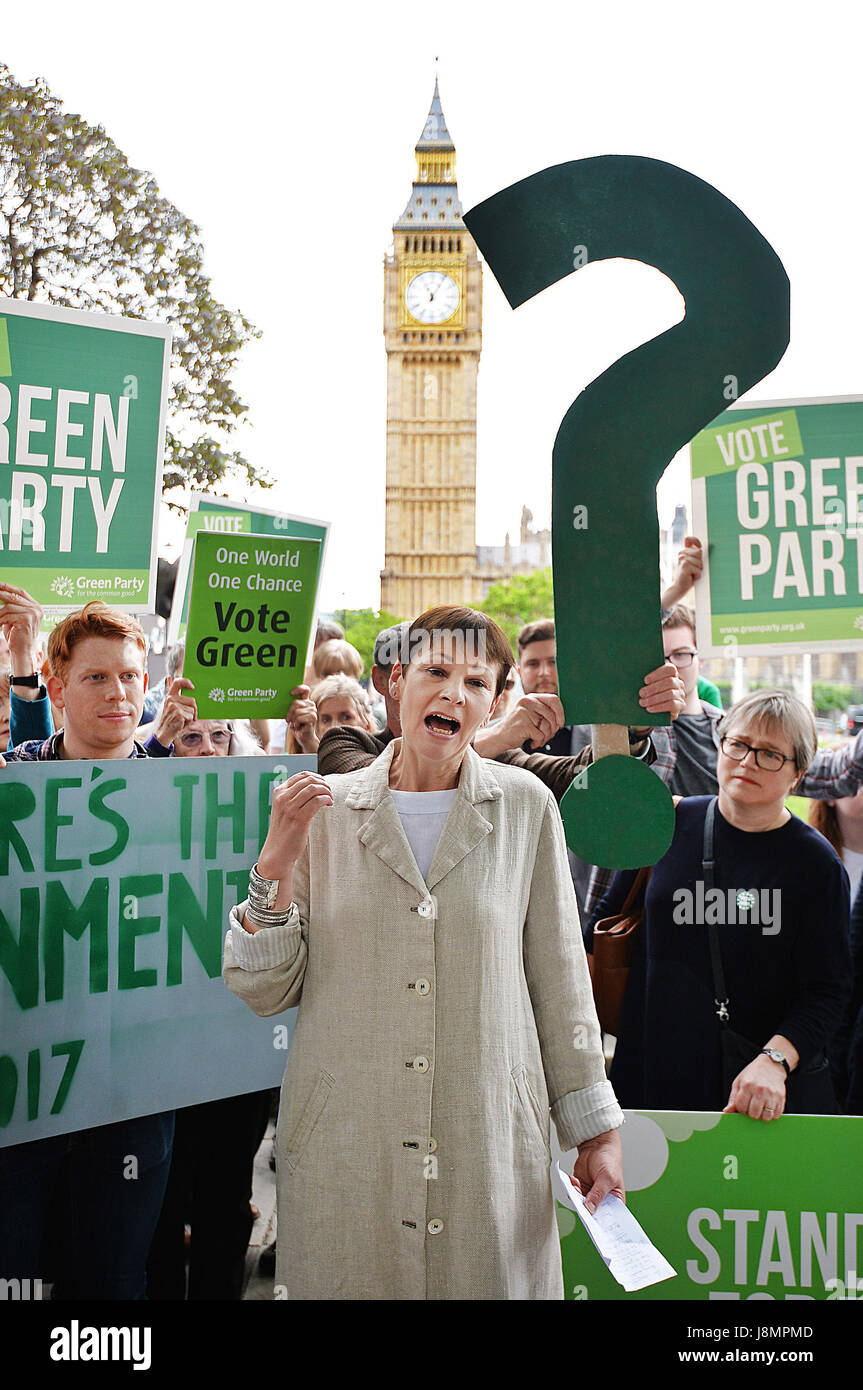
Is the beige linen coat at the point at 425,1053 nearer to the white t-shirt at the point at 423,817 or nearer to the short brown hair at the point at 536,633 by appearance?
→ the white t-shirt at the point at 423,817

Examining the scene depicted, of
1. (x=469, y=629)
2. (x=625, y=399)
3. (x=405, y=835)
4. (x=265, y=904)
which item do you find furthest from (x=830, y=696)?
(x=265, y=904)

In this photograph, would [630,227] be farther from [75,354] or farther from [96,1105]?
[96,1105]

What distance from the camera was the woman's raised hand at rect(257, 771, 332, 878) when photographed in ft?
4.72

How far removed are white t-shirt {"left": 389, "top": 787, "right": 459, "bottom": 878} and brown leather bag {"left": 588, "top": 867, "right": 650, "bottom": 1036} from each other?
0.81m

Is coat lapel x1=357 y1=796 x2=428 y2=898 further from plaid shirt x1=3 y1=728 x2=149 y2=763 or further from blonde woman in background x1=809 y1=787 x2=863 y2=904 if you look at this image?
blonde woman in background x1=809 y1=787 x2=863 y2=904

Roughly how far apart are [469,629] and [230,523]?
0.90 m

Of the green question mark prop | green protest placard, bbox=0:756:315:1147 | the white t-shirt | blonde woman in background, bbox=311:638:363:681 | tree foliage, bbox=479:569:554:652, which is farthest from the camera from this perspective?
tree foliage, bbox=479:569:554:652

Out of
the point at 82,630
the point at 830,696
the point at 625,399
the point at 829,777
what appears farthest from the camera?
the point at 830,696

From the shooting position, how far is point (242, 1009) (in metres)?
A: 2.11

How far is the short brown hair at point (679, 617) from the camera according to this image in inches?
99.9

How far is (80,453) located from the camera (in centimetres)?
201

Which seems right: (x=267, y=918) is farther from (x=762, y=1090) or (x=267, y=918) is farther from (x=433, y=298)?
(x=433, y=298)

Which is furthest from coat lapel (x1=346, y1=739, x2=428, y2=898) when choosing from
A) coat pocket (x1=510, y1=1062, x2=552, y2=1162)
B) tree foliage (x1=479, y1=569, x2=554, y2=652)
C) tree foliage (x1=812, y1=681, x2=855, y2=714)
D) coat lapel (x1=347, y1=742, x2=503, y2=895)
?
tree foliage (x1=479, y1=569, x2=554, y2=652)
